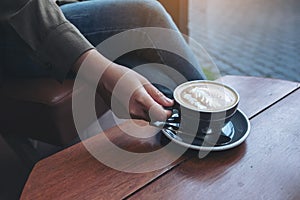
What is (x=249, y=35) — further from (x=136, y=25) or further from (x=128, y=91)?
(x=128, y=91)

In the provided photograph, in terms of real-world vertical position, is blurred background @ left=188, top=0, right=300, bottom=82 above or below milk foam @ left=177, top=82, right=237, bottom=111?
below

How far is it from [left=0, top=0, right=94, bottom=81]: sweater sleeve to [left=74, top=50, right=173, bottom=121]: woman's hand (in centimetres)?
2

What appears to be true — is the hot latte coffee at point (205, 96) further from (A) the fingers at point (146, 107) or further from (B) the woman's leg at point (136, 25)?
(B) the woman's leg at point (136, 25)

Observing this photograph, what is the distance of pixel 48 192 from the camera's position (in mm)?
465

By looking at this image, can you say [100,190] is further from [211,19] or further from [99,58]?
[211,19]

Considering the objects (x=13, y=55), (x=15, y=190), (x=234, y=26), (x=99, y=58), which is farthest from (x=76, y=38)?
(x=234, y=26)

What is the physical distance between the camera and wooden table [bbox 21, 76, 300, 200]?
457 mm

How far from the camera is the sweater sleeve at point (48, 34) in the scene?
0.57 metres

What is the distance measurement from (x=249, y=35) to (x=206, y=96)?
73.5 inches

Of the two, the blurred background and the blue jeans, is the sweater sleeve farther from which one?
the blurred background

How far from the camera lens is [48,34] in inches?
22.7

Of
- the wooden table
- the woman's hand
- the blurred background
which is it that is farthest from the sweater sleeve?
the blurred background

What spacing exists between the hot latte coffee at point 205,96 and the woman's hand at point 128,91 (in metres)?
0.03

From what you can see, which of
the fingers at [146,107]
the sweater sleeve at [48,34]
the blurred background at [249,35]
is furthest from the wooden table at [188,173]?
the blurred background at [249,35]
